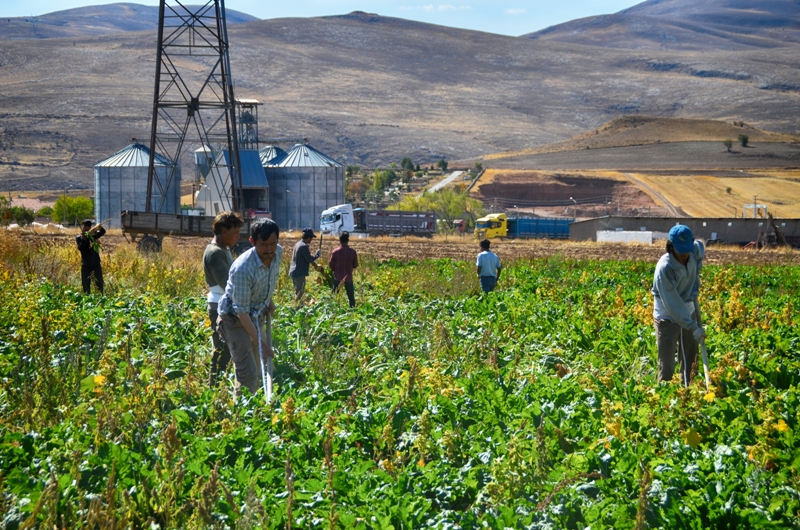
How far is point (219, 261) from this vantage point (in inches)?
305

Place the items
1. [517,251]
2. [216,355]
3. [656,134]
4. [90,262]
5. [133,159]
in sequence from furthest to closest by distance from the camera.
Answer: [656,134] < [133,159] < [517,251] < [90,262] < [216,355]

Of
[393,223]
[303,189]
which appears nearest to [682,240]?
[393,223]

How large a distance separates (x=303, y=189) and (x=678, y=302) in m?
48.6

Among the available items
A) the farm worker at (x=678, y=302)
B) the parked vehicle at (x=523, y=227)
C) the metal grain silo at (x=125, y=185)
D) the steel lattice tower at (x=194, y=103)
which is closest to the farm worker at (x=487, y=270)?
the farm worker at (x=678, y=302)

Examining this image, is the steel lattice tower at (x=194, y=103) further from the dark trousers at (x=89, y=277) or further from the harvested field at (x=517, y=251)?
the dark trousers at (x=89, y=277)

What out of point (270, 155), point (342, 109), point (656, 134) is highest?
point (342, 109)

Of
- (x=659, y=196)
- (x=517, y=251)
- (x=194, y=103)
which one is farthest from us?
(x=659, y=196)

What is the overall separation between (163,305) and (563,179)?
78.4 metres

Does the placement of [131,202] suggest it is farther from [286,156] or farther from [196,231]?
[196,231]

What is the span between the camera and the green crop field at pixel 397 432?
4.47 metres

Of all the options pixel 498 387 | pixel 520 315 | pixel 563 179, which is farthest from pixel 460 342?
pixel 563 179

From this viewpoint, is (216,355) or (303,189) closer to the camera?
(216,355)

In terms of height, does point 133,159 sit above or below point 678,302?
above

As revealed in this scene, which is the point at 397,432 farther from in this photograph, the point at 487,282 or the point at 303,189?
the point at 303,189
